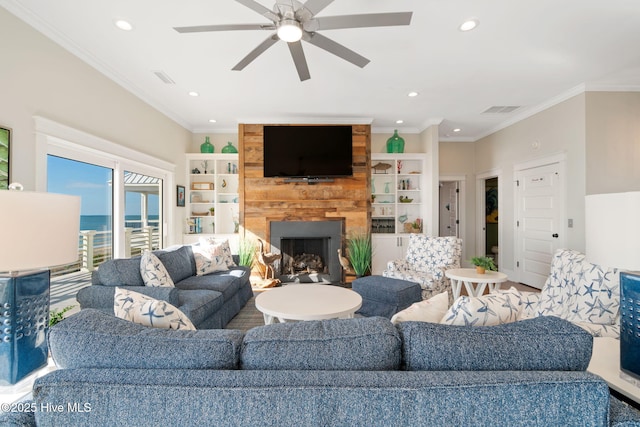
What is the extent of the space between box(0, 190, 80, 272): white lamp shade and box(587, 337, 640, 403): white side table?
212 cm

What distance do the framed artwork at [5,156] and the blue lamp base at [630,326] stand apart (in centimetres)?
357

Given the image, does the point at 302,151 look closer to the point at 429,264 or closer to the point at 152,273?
the point at 429,264

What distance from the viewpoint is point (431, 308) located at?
1.27 meters

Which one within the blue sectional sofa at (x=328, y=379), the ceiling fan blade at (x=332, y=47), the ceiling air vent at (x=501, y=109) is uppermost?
the ceiling air vent at (x=501, y=109)

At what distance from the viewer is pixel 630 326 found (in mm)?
1053

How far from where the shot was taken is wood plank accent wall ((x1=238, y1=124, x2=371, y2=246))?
4.66 meters

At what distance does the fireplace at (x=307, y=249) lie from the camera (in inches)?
184

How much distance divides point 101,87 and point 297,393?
11.8 ft

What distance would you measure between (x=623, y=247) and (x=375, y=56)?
2.56 meters

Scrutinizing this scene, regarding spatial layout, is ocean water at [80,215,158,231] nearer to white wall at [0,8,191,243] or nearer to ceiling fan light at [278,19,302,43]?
white wall at [0,8,191,243]

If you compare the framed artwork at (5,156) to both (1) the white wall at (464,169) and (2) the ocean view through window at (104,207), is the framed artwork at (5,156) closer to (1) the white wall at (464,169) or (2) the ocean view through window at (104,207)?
(2) the ocean view through window at (104,207)

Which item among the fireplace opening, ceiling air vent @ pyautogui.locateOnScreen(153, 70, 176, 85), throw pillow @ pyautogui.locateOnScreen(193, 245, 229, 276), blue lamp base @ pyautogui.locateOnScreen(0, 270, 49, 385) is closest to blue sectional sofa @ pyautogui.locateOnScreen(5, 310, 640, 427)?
blue lamp base @ pyautogui.locateOnScreen(0, 270, 49, 385)

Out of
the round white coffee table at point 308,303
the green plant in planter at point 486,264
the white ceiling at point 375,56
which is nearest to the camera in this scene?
the round white coffee table at point 308,303

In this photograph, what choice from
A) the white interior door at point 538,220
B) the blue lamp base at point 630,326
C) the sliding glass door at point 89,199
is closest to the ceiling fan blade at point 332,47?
the blue lamp base at point 630,326
